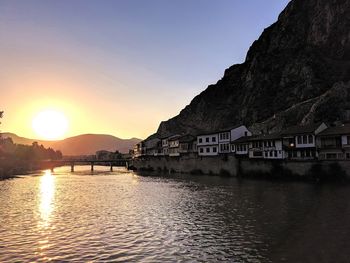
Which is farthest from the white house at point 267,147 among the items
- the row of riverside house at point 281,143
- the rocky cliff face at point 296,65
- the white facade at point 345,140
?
the rocky cliff face at point 296,65

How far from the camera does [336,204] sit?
41.6 m

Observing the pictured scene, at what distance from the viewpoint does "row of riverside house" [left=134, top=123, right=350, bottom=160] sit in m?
71.0

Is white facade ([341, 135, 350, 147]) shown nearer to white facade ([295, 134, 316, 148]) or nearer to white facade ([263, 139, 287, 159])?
white facade ([295, 134, 316, 148])

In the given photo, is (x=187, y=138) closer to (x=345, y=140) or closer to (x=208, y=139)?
(x=208, y=139)

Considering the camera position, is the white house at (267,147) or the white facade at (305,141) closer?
the white facade at (305,141)

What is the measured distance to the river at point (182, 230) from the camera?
75.2ft

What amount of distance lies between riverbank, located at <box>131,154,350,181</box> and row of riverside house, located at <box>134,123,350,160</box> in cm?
210

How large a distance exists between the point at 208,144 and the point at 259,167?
2611 cm

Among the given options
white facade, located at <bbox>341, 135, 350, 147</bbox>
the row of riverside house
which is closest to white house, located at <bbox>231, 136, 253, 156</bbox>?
the row of riverside house

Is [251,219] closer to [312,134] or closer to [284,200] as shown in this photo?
[284,200]

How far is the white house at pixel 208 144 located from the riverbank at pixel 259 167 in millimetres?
2468

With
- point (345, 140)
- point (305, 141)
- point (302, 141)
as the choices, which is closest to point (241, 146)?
point (302, 141)

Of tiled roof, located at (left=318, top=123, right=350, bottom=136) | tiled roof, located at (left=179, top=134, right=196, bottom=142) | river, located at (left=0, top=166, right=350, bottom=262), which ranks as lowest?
river, located at (left=0, top=166, right=350, bottom=262)

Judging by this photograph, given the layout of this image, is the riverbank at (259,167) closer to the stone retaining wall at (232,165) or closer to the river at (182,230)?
the stone retaining wall at (232,165)
